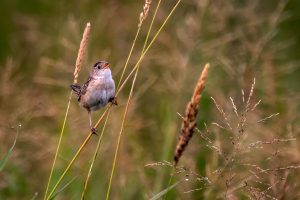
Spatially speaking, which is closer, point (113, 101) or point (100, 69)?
point (113, 101)

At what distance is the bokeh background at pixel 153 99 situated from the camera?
5.82m

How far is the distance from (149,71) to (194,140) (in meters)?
1.24

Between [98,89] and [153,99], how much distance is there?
326cm

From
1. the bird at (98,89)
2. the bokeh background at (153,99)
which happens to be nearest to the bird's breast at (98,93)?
the bird at (98,89)

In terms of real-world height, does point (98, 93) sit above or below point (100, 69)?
below

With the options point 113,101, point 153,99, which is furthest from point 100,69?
point 153,99

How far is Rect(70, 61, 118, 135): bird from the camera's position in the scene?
457cm

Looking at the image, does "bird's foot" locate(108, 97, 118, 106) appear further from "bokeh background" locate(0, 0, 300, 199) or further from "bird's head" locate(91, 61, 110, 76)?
"bokeh background" locate(0, 0, 300, 199)

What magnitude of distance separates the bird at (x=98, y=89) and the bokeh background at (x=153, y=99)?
1.48ft

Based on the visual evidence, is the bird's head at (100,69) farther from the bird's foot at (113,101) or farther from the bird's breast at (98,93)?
the bird's foot at (113,101)

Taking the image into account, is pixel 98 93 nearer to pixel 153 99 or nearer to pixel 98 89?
pixel 98 89

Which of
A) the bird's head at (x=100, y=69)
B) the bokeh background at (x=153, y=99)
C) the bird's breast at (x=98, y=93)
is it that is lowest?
the bokeh background at (x=153, y=99)

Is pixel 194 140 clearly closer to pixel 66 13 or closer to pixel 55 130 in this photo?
pixel 55 130

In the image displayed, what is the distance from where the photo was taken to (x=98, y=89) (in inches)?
184
